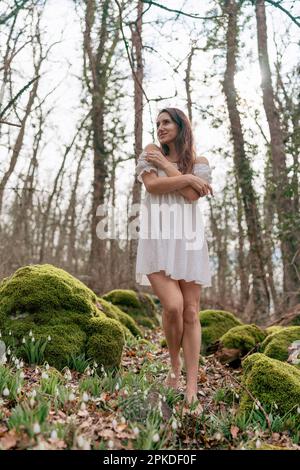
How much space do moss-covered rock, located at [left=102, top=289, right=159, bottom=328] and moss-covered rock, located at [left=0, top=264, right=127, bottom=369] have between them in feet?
14.8

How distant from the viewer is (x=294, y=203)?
37.6 ft

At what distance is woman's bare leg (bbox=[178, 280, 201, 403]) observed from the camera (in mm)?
4254

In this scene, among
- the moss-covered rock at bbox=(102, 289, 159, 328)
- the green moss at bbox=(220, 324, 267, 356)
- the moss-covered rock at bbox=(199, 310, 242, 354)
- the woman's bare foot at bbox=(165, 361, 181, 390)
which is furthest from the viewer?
the moss-covered rock at bbox=(102, 289, 159, 328)

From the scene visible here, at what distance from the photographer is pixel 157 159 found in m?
4.39

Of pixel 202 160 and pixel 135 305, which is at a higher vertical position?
pixel 202 160

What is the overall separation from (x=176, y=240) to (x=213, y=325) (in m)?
3.94

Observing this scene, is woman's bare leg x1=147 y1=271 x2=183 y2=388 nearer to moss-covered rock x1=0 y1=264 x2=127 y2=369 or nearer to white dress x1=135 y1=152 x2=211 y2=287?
white dress x1=135 y1=152 x2=211 y2=287

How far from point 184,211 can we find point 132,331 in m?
4.23

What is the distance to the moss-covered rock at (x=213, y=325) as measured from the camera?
7.57 m

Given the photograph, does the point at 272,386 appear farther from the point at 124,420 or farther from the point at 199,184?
the point at 199,184

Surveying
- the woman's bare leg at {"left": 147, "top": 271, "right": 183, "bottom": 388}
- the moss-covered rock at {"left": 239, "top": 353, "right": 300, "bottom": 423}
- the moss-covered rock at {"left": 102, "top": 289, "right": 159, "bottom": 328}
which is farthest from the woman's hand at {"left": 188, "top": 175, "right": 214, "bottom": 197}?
the moss-covered rock at {"left": 102, "top": 289, "right": 159, "bottom": 328}

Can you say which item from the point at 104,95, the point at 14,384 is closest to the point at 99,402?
the point at 14,384

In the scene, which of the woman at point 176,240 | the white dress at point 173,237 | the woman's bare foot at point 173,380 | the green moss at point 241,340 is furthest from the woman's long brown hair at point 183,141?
the green moss at point 241,340

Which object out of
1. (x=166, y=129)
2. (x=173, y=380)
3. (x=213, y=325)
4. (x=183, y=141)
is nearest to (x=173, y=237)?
(x=183, y=141)
